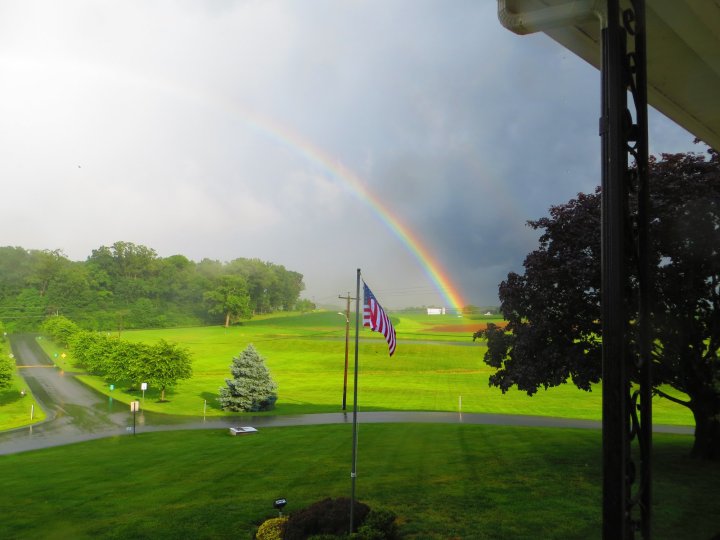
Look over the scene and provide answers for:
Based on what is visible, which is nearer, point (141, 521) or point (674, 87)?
point (674, 87)

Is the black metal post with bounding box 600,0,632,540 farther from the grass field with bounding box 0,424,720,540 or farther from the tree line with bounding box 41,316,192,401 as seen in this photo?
the tree line with bounding box 41,316,192,401

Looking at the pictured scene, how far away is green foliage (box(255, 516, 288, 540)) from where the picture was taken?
11078 mm

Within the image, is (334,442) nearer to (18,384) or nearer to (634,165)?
(634,165)

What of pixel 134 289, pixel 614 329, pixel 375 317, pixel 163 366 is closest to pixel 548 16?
pixel 614 329

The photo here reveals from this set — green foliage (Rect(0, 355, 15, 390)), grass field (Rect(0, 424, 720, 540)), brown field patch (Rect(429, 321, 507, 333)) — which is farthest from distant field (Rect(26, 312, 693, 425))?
grass field (Rect(0, 424, 720, 540))

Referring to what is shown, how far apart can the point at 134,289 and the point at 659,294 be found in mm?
118469

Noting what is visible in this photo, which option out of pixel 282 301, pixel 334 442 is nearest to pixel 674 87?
pixel 334 442

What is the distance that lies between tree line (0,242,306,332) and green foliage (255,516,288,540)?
308ft

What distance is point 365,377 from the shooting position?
5891 cm

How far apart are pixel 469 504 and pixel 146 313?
108m

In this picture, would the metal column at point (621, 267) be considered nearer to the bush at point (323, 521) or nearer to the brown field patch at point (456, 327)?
the bush at point (323, 521)

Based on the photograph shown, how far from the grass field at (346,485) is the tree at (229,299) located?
8248 centimetres

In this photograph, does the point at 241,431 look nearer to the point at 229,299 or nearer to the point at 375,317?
the point at 375,317

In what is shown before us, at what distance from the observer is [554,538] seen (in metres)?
10.8
